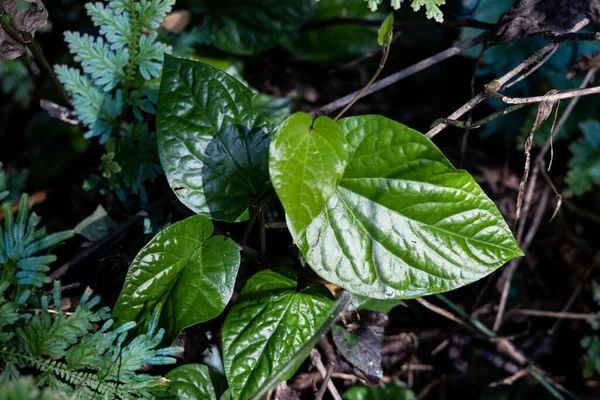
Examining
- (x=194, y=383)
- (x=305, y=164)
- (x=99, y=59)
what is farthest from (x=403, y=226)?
(x=99, y=59)

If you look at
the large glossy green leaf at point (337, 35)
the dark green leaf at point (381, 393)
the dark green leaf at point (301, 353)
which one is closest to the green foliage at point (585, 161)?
the large glossy green leaf at point (337, 35)

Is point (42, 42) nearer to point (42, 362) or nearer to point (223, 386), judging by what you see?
point (42, 362)

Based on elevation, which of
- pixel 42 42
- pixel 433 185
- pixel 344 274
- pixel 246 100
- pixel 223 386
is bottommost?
pixel 223 386

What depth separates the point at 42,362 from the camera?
105 centimetres

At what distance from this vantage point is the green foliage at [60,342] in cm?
104

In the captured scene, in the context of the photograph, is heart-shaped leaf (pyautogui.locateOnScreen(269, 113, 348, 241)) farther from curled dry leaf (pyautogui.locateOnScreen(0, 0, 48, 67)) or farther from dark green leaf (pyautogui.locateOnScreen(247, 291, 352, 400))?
curled dry leaf (pyautogui.locateOnScreen(0, 0, 48, 67))

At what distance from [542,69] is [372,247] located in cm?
134

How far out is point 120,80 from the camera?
1443mm

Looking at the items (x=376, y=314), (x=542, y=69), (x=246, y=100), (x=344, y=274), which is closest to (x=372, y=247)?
(x=344, y=274)

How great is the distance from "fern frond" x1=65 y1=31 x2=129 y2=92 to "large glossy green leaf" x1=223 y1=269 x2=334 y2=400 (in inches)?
29.6

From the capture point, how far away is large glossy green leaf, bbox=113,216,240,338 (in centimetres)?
108

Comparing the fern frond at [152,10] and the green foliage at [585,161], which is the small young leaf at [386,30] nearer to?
the fern frond at [152,10]

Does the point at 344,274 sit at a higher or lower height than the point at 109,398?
higher

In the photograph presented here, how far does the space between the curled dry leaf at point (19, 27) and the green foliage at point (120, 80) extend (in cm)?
15
